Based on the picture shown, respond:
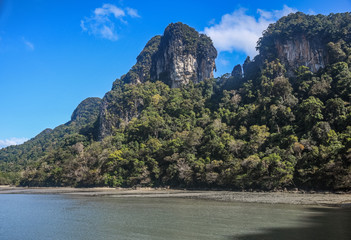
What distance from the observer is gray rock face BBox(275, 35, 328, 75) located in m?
83.4

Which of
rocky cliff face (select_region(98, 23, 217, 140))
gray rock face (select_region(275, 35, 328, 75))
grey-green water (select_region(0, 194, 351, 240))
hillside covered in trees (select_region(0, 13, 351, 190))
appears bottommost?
grey-green water (select_region(0, 194, 351, 240))

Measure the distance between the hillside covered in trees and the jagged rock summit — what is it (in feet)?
1.52

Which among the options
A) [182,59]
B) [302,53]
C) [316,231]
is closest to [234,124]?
[302,53]

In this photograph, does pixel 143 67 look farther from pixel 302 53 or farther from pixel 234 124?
pixel 234 124

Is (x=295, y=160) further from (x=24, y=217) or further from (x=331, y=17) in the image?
(x=331, y=17)

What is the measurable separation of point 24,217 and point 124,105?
8489 centimetres

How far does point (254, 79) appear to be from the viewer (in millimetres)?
94250

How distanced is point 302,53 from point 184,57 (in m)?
53.2

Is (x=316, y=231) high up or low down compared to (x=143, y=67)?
down

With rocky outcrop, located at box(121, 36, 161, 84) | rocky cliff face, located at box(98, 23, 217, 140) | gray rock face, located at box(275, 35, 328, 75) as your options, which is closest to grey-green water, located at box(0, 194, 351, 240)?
gray rock face, located at box(275, 35, 328, 75)

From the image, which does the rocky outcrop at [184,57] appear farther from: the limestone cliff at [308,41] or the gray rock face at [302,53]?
the gray rock face at [302,53]

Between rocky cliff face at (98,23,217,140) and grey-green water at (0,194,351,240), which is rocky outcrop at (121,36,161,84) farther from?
grey-green water at (0,194,351,240)

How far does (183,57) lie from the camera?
12662 centimetres

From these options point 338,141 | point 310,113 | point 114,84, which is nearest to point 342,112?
point 310,113
